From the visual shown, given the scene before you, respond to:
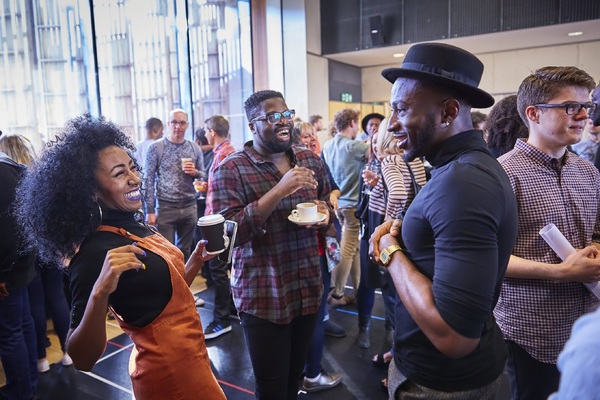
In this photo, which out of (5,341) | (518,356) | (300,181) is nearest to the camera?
(518,356)

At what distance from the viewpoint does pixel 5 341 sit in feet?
7.72

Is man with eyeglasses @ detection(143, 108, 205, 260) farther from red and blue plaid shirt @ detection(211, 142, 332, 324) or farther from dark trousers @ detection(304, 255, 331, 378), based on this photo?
red and blue plaid shirt @ detection(211, 142, 332, 324)

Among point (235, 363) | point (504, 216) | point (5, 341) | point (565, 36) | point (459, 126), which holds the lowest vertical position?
point (235, 363)

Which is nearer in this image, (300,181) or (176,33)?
(300,181)

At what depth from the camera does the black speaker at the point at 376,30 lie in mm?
7312

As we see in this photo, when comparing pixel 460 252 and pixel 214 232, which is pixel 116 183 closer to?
pixel 214 232

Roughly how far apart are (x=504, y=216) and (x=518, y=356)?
883 millimetres

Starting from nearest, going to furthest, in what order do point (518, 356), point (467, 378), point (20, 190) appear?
1. point (467, 378)
2. point (20, 190)
3. point (518, 356)

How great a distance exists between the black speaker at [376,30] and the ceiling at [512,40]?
6.0 inches

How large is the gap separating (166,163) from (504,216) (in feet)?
11.5

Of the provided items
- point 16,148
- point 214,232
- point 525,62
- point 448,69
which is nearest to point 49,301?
point 16,148

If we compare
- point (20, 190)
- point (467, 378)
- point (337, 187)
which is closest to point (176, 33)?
point (337, 187)

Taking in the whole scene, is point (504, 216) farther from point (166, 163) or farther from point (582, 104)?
point (166, 163)

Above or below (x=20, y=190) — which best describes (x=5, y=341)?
below
